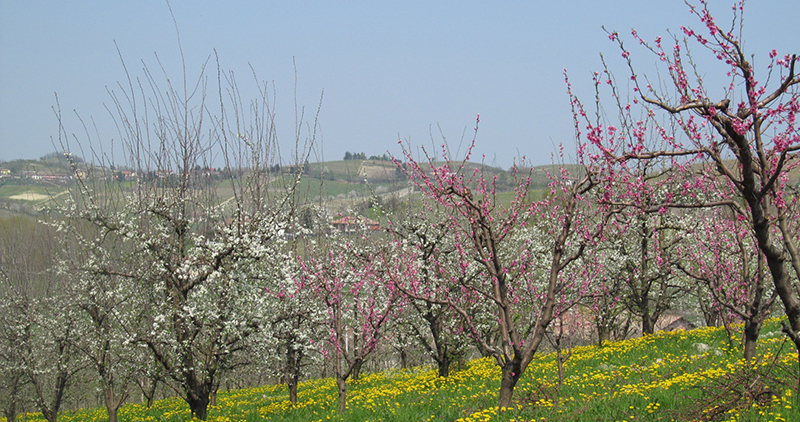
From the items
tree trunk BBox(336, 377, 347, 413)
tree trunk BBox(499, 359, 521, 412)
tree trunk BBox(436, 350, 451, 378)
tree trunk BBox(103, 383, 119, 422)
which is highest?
tree trunk BBox(499, 359, 521, 412)

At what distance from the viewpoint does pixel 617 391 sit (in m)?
8.70

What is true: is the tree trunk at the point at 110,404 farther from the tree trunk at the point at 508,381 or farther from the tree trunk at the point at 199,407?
the tree trunk at the point at 508,381

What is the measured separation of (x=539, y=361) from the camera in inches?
597

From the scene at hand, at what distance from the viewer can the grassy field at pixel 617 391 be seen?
6621 mm

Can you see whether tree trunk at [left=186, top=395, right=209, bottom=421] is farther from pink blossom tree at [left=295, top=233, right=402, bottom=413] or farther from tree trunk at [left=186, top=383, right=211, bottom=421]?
pink blossom tree at [left=295, top=233, right=402, bottom=413]

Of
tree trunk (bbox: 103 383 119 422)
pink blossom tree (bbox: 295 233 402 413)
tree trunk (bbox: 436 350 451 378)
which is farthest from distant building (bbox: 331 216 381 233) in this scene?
tree trunk (bbox: 103 383 119 422)

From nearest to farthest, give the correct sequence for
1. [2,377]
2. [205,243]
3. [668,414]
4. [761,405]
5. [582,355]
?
[761,405] → [668,414] → [205,243] → [582,355] → [2,377]

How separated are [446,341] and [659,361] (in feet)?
18.4

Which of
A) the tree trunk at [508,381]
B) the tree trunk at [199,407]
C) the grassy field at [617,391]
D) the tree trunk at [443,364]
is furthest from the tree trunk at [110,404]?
the tree trunk at [508,381]

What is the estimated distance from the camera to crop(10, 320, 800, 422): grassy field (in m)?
6.62

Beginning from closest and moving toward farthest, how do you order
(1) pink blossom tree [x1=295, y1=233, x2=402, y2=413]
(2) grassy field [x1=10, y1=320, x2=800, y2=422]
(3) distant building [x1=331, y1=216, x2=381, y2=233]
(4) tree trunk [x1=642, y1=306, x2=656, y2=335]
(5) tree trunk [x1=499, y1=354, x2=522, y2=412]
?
(2) grassy field [x1=10, y1=320, x2=800, y2=422]
(5) tree trunk [x1=499, y1=354, x2=522, y2=412]
(1) pink blossom tree [x1=295, y1=233, x2=402, y2=413]
(3) distant building [x1=331, y1=216, x2=381, y2=233]
(4) tree trunk [x1=642, y1=306, x2=656, y2=335]

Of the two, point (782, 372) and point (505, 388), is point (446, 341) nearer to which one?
point (505, 388)

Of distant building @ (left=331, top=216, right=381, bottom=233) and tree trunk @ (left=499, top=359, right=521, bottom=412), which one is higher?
distant building @ (left=331, top=216, right=381, bottom=233)

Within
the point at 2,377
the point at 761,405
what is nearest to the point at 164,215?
the point at 761,405
